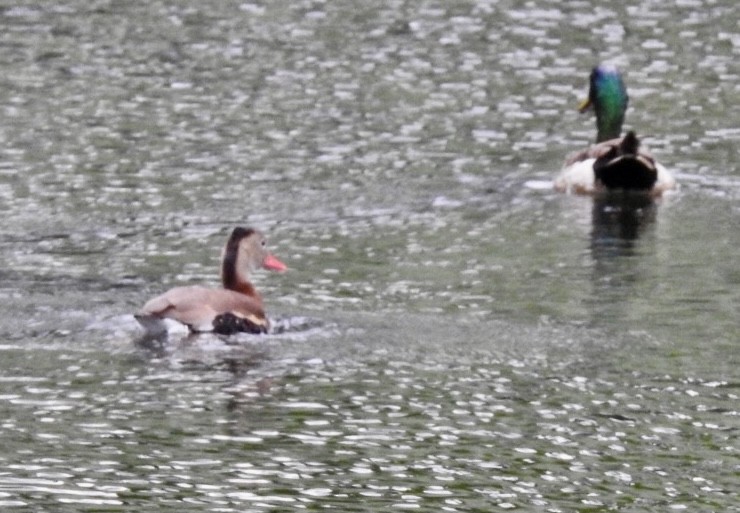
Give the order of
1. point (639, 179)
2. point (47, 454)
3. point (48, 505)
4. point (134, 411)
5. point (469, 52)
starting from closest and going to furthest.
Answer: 1. point (48, 505)
2. point (47, 454)
3. point (134, 411)
4. point (639, 179)
5. point (469, 52)

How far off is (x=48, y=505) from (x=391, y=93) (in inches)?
617

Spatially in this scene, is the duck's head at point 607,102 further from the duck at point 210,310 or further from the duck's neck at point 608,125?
the duck at point 210,310

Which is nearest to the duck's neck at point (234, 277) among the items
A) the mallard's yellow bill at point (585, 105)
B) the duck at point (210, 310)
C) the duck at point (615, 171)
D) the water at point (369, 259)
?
the duck at point (210, 310)

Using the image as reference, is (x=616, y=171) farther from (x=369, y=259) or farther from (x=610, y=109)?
(x=369, y=259)

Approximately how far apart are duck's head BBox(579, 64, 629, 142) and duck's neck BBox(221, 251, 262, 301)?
8.88 metres

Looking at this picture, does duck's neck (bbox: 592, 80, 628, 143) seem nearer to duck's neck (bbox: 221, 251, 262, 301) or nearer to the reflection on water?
the reflection on water

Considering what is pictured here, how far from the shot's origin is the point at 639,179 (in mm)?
21188

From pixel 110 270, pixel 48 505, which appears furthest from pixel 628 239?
pixel 48 505

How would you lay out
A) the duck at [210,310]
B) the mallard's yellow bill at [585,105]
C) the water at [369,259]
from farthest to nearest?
the mallard's yellow bill at [585,105] < the duck at [210,310] < the water at [369,259]

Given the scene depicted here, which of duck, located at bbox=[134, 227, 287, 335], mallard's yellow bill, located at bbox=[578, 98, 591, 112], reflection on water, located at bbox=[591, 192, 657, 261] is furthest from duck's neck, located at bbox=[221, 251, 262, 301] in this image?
mallard's yellow bill, located at bbox=[578, 98, 591, 112]

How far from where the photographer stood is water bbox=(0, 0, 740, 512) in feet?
37.2

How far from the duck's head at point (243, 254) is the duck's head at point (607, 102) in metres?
8.57

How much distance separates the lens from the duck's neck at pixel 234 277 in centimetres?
1505

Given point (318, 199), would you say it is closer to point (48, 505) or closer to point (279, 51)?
point (279, 51)
